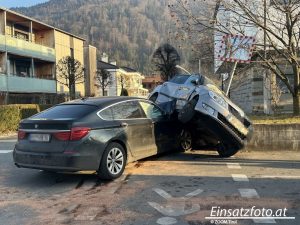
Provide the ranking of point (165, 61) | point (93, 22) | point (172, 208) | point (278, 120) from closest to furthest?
1. point (172, 208)
2. point (278, 120)
3. point (165, 61)
4. point (93, 22)

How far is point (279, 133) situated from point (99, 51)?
91.1m

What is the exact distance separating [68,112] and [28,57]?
111 feet

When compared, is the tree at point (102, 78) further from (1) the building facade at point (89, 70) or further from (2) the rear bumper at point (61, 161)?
(2) the rear bumper at point (61, 161)

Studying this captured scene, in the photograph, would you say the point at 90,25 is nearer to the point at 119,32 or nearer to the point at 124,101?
the point at 119,32

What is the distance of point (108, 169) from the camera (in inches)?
315

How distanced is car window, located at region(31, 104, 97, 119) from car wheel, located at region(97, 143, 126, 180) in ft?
2.44

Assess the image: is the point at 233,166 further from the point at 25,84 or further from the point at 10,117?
the point at 25,84

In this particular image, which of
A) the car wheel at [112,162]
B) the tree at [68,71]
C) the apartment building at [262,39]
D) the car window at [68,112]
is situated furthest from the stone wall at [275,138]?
the tree at [68,71]

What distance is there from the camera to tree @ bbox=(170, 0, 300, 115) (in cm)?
1325

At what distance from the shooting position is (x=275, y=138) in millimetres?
11344

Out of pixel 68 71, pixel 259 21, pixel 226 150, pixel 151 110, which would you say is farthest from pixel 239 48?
pixel 68 71

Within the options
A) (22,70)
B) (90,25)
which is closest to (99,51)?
(90,25)

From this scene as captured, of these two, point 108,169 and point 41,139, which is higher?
point 41,139

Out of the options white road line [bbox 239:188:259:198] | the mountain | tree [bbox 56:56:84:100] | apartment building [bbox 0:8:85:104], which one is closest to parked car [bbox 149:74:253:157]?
white road line [bbox 239:188:259:198]
